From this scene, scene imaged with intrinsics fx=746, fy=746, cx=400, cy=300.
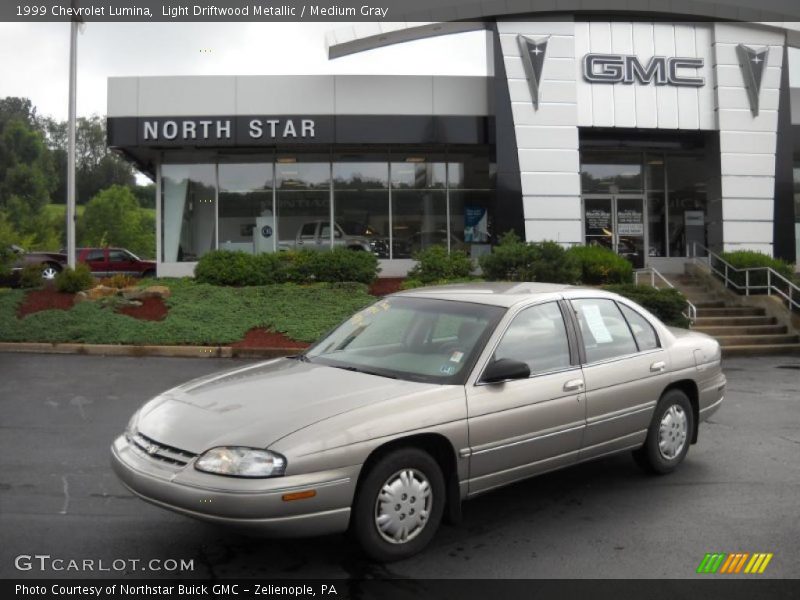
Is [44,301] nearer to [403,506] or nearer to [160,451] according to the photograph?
[160,451]

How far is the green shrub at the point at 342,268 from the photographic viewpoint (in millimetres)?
17078

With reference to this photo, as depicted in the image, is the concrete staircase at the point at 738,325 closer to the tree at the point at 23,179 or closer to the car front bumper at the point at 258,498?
the car front bumper at the point at 258,498

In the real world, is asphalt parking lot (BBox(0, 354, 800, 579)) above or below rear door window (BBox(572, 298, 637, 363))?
below

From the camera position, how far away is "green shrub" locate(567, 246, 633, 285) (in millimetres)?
17188

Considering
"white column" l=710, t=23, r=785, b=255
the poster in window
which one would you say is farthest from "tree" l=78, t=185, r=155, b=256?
"white column" l=710, t=23, r=785, b=255

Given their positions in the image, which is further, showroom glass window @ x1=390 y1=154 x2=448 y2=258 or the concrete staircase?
showroom glass window @ x1=390 y1=154 x2=448 y2=258

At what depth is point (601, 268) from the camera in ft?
56.2

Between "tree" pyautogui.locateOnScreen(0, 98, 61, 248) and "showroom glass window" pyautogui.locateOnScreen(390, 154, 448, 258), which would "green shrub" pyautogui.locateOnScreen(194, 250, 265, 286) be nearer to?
"showroom glass window" pyautogui.locateOnScreen(390, 154, 448, 258)

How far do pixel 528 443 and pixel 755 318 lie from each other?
13.5 m

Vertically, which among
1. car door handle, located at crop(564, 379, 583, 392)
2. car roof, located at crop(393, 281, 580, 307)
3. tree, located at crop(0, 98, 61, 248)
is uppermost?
tree, located at crop(0, 98, 61, 248)

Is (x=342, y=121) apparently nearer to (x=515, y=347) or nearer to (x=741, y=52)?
(x=741, y=52)

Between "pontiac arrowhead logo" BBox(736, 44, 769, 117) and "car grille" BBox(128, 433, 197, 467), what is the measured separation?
20.0 metres

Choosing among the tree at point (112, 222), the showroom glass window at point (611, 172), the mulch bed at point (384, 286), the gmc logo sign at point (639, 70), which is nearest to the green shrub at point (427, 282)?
the mulch bed at point (384, 286)

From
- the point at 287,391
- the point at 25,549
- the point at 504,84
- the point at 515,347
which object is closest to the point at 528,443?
the point at 515,347
